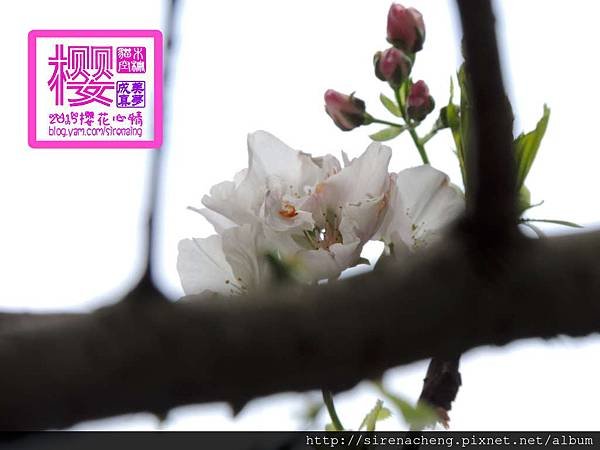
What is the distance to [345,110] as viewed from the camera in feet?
1.67

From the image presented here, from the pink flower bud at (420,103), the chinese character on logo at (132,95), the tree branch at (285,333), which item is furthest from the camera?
the chinese character on logo at (132,95)

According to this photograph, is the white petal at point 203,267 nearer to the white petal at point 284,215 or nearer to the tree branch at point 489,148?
the white petal at point 284,215

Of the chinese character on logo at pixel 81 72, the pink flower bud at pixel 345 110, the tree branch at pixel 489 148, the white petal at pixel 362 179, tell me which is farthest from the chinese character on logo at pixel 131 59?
the tree branch at pixel 489 148

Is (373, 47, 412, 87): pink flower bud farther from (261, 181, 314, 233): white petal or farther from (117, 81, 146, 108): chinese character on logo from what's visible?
(117, 81, 146, 108): chinese character on logo

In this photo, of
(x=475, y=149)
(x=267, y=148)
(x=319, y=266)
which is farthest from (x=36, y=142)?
(x=475, y=149)

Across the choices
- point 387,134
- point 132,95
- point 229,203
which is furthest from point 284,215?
point 132,95

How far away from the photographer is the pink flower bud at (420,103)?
46 cm

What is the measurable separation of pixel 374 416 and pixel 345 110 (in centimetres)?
18

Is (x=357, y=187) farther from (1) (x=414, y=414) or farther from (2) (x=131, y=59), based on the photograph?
(2) (x=131, y=59)

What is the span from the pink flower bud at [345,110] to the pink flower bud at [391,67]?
4 centimetres

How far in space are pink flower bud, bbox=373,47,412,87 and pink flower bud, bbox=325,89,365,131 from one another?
1.5 inches

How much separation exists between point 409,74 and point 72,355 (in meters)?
0.33

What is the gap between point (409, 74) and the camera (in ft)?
1.56

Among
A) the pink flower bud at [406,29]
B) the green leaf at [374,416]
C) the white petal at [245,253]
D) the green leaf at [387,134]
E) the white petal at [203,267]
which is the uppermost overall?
the pink flower bud at [406,29]
